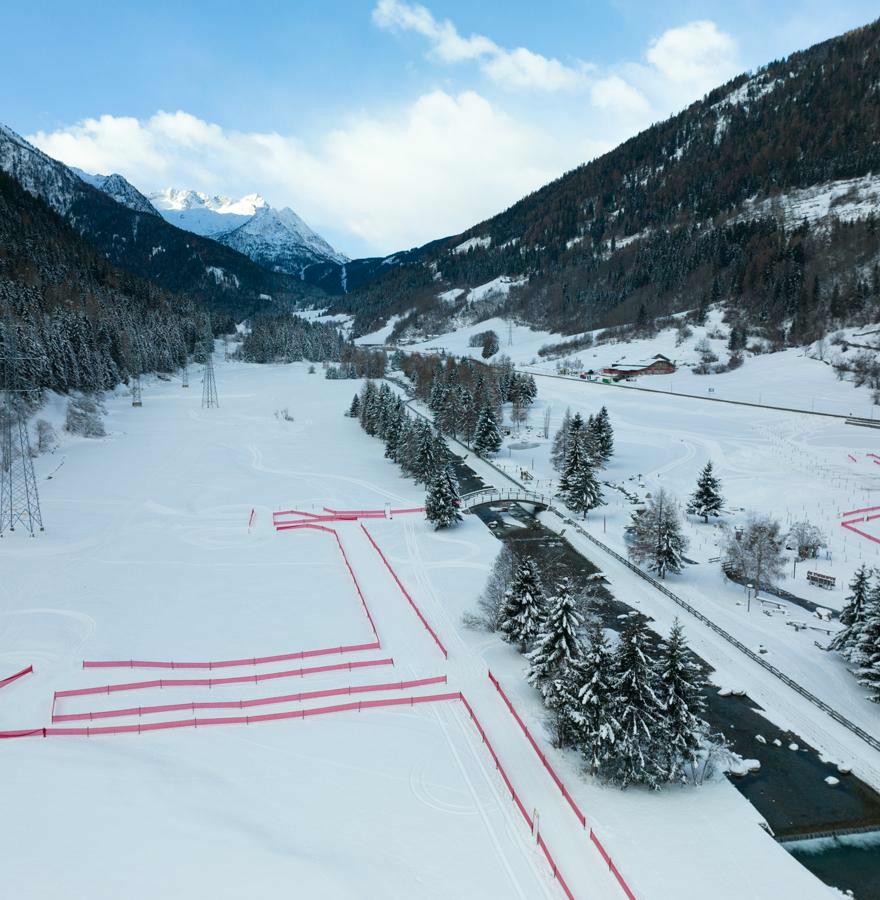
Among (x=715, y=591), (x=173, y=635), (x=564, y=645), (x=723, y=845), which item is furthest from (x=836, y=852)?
(x=173, y=635)

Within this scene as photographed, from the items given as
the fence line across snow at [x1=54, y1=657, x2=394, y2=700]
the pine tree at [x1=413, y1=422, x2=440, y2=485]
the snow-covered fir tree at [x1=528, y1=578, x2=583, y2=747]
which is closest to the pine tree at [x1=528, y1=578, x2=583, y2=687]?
the snow-covered fir tree at [x1=528, y1=578, x2=583, y2=747]

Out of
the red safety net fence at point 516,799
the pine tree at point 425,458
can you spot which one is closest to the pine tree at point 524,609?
the red safety net fence at point 516,799

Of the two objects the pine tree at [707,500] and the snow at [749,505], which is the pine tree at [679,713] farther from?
the pine tree at [707,500]

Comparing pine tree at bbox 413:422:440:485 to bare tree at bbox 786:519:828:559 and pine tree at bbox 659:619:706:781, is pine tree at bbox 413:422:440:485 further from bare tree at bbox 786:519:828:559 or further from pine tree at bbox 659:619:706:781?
pine tree at bbox 659:619:706:781

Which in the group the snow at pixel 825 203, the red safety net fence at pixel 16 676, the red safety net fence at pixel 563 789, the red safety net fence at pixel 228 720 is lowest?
the red safety net fence at pixel 563 789

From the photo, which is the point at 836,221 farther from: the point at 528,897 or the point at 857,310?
the point at 528,897
